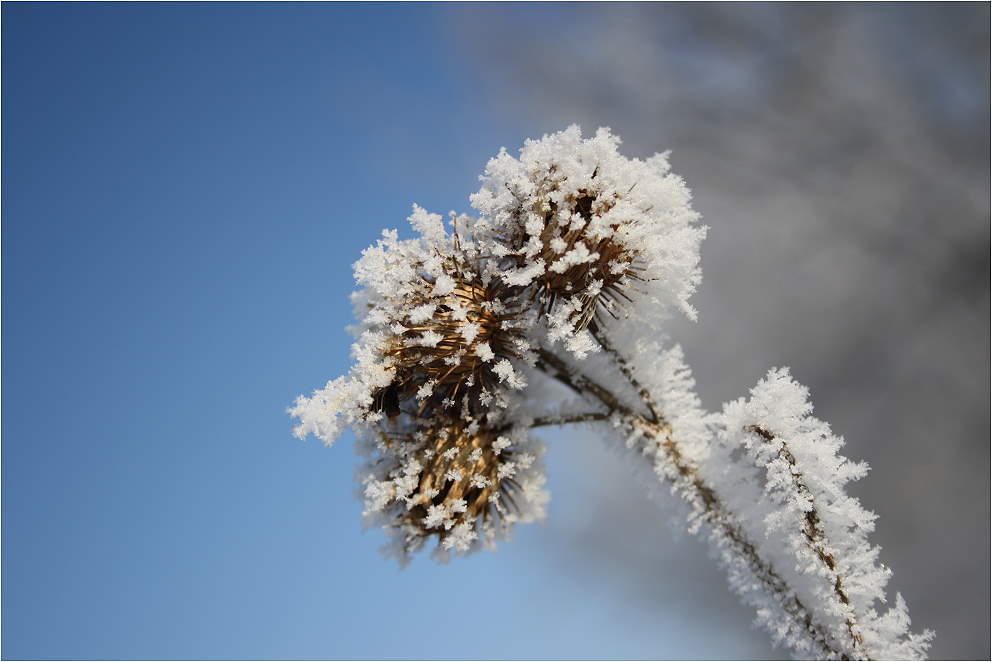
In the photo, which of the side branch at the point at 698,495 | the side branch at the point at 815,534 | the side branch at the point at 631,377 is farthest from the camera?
the side branch at the point at 631,377

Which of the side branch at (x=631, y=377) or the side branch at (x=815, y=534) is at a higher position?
the side branch at (x=631, y=377)

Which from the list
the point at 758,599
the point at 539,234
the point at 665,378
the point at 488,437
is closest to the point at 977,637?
the point at 758,599

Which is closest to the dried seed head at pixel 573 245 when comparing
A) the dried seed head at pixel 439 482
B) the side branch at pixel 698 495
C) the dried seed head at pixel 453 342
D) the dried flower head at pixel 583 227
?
the dried flower head at pixel 583 227

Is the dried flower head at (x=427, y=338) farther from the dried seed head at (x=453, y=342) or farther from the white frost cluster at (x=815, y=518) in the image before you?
the white frost cluster at (x=815, y=518)

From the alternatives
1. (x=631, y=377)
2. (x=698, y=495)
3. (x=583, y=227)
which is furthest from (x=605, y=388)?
(x=583, y=227)

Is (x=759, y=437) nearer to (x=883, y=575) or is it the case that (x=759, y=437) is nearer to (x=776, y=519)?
(x=776, y=519)

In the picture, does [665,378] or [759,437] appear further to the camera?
[665,378]

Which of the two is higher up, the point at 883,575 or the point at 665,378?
the point at 665,378

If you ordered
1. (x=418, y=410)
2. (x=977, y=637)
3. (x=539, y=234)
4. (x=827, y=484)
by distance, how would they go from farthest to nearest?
(x=977, y=637) < (x=418, y=410) < (x=539, y=234) < (x=827, y=484)

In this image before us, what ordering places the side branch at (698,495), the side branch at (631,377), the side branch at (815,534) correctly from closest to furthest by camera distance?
1. the side branch at (815,534)
2. the side branch at (698,495)
3. the side branch at (631,377)

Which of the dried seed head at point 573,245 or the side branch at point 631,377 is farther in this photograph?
the side branch at point 631,377
